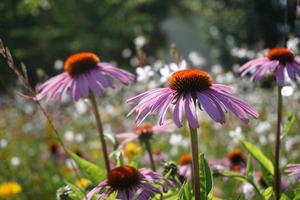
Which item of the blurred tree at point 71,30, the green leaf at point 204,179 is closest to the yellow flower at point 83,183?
the green leaf at point 204,179

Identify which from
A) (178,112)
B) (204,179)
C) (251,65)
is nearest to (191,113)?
(178,112)

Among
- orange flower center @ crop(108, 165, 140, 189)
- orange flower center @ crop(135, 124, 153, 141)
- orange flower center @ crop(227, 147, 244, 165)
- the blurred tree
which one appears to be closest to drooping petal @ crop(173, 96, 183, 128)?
orange flower center @ crop(108, 165, 140, 189)

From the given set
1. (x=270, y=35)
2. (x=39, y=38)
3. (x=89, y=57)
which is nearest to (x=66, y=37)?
(x=39, y=38)

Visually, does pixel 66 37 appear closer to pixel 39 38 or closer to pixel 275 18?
pixel 39 38

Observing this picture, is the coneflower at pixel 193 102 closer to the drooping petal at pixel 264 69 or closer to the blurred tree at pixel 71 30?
the drooping petal at pixel 264 69

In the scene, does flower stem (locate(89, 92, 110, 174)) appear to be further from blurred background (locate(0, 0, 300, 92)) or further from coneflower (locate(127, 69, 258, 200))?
blurred background (locate(0, 0, 300, 92))

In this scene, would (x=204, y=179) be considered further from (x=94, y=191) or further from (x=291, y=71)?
(x=291, y=71)
